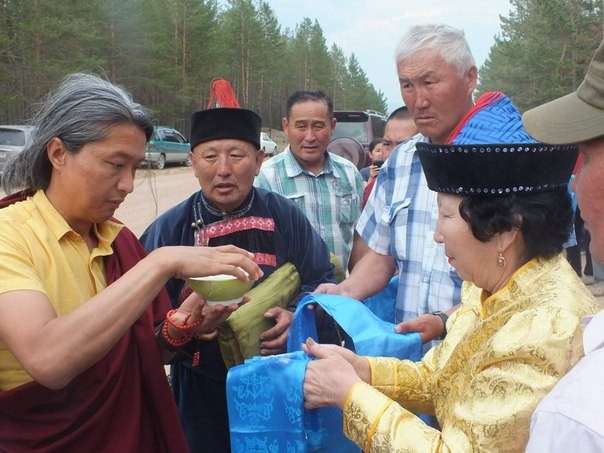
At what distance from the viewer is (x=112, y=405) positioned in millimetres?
1944

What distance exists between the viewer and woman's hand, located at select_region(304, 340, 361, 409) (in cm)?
172

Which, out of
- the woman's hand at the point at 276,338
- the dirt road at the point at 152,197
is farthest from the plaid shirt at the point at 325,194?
the dirt road at the point at 152,197

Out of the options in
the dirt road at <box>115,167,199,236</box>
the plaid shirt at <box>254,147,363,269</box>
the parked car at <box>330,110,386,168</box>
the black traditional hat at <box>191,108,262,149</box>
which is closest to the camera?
the black traditional hat at <box>191,108,262,149</box>

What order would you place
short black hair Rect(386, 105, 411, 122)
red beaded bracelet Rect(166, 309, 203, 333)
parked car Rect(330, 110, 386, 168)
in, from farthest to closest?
parked car Rect(330, 110, 386, 168) → short black hair Rect(386, 105, 411, 122) → red beaded bracelet Rect(166, 309, 203, 333)

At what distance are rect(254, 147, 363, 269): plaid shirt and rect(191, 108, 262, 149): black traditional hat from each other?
1.57m

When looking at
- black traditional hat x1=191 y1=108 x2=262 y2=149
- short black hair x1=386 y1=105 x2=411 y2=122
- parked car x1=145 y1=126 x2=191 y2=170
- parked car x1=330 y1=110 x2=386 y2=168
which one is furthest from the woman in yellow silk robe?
parked car x1=145 y1=126 x2=191 y2=170

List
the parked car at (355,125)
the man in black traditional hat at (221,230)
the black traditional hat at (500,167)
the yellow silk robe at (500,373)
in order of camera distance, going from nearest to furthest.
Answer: the yellow silk robe at (500,373) → the black traditional hat at (500,167) → the man in black traditional hat at (221,230) → the parked car at (355,125)

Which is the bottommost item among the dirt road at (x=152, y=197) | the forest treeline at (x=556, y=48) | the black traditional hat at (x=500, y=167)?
the dirt road at (x=152, y=197)

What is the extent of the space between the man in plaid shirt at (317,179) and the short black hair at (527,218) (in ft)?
9.00

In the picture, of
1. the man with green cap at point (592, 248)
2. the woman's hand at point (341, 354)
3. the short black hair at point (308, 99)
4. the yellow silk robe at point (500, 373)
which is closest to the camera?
the man with green cap at point (592, 248)

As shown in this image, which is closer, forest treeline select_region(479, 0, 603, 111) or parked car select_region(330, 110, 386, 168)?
parked car select_region(330, 110, 386, 168)

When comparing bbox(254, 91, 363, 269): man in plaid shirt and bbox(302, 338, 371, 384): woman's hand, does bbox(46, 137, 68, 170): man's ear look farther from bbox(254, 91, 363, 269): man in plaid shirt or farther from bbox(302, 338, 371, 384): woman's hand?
bbox(254, 91, 363, 269): man in plaid shirt

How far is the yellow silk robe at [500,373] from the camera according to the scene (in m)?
1.41

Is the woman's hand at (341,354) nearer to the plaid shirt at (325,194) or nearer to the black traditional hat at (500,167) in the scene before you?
the black traditional hat at (500,167)
